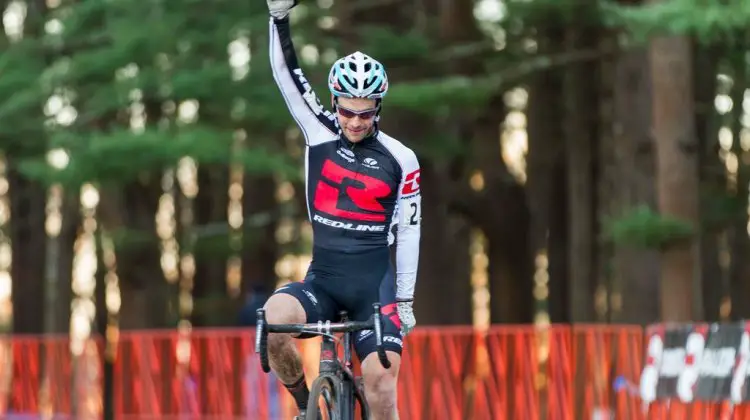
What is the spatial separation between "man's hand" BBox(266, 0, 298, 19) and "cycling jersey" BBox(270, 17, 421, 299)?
34 mm

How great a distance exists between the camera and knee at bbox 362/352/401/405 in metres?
8.30

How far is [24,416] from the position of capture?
23.2m

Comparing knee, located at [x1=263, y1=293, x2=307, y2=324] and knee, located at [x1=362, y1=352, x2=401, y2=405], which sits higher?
knee, located at [x1=263, y1=293, x2=307, y2=324]

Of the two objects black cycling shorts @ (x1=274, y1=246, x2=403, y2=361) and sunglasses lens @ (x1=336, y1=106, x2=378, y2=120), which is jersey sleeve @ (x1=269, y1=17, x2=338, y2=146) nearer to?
sunglasses lens @ (x1=336, y1=106, x2=378, y2=120)

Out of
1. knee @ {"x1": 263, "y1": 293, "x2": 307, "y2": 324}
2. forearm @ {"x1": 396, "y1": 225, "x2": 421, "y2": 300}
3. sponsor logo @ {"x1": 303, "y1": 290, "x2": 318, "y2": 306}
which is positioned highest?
forearm @ {"x1": 396, "y1": 225, "x2": 421, "y2": 300}

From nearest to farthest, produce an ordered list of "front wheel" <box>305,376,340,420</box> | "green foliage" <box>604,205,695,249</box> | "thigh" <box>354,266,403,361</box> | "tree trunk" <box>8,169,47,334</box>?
1. "front wheel" <box>305,376,340,420</box>
2. "thigh" <box>354,266,403,361</box>
3. "green foliage" <box>604,205,695,249</box>
4. "tree trunk" <box>8,169,47,334</box>

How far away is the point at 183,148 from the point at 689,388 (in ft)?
37.9

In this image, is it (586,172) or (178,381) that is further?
(586,172)

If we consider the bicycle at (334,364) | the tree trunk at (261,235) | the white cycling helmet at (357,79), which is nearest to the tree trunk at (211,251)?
the tree trunk at (261,235)

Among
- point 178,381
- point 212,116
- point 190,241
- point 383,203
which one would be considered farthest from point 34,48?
point 383,203

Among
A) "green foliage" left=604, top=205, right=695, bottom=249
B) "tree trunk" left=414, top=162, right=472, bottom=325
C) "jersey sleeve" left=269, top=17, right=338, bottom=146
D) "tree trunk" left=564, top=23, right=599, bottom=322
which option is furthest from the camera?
"tree trunk" left=564, top=23, right=599, bottom=322

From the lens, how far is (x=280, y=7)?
862 cm

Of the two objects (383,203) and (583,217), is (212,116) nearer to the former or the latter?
(583,217)

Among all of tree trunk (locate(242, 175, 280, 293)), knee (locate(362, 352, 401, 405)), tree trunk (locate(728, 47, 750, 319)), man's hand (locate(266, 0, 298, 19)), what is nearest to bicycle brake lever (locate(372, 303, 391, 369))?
knee (locate(362, 352, 401, 405))
